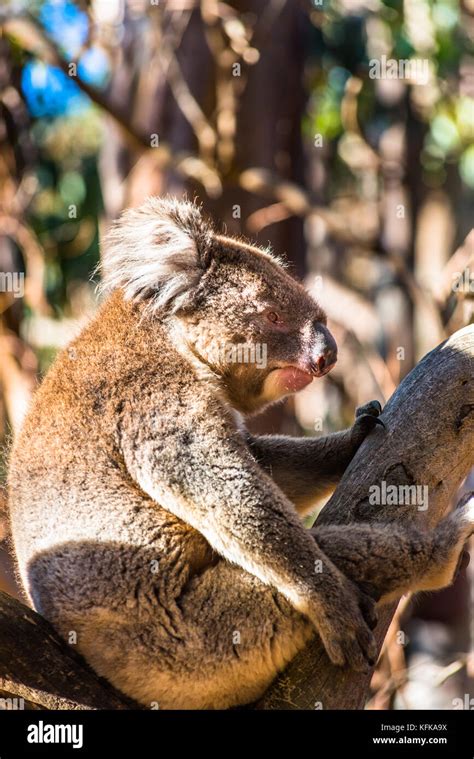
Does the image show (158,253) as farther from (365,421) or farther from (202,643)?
(202,643)

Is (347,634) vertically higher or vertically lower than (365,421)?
lower

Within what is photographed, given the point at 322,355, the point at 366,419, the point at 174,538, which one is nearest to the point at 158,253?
the point at 322,355

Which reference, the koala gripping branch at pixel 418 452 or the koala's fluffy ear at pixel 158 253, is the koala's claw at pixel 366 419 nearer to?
the koala gripping branch at pixel 418 452

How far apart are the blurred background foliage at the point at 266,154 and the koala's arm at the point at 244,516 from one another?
1.06 meters

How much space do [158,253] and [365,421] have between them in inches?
51.3

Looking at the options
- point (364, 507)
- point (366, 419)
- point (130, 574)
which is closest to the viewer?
point (130, 574)

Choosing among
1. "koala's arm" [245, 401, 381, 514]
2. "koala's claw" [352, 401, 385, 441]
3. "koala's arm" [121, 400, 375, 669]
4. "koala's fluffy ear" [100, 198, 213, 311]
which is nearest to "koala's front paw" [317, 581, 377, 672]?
"koala's arm" [121, 400, 375, 669]

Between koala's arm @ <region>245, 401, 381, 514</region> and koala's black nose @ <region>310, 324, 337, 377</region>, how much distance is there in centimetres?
38

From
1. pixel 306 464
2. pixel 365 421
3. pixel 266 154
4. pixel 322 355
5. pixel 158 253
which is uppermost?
pixel 266 154

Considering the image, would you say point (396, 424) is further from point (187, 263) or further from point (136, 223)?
point (136, 223)

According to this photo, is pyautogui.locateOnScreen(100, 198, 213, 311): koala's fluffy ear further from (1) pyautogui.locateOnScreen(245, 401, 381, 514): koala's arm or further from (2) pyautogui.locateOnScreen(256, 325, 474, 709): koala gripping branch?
(2) pyautogui.locateOnScreen(256, 325, 474, 709): koala gripping branch

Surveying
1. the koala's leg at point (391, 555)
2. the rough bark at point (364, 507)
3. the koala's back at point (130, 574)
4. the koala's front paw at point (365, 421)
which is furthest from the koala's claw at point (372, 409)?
the koala's back at point (130, 574)

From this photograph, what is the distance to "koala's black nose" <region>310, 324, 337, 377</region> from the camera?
4480 millimetres

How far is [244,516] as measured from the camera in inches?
149
